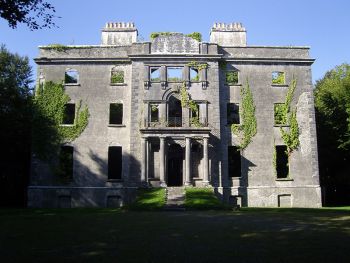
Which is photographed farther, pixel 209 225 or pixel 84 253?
pixel 209 225

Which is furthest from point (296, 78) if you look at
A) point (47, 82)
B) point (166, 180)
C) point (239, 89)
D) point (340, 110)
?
point (47, 82)

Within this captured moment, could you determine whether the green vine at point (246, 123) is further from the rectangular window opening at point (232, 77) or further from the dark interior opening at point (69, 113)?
the dark interior opening at point (69, 113)

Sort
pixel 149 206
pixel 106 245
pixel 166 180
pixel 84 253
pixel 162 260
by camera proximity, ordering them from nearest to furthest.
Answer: pixel 162 260, pixel 84 253, pixel 106 245, pixel 149 206, pixel 166 180

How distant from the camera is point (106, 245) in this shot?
1063cm

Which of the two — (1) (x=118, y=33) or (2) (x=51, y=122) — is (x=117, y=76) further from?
(2) (x=51, y=122)

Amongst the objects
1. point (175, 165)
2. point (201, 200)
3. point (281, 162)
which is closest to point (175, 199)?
point (201, 200)

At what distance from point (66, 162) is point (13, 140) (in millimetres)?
7243

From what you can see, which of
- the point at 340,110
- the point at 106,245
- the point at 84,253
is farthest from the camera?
the point at 340,110

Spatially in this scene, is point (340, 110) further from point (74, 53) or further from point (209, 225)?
point (209, 225)

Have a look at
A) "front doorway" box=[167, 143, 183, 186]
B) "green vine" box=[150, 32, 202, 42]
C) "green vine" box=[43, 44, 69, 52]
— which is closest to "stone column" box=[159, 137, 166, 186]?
"front doorway" box=[167, 143, 183, 186]

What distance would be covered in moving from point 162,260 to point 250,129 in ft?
81.5

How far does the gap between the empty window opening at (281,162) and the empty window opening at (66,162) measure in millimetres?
17157

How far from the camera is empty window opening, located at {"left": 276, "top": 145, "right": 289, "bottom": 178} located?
33312 millimetres

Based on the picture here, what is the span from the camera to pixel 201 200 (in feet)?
85.0
